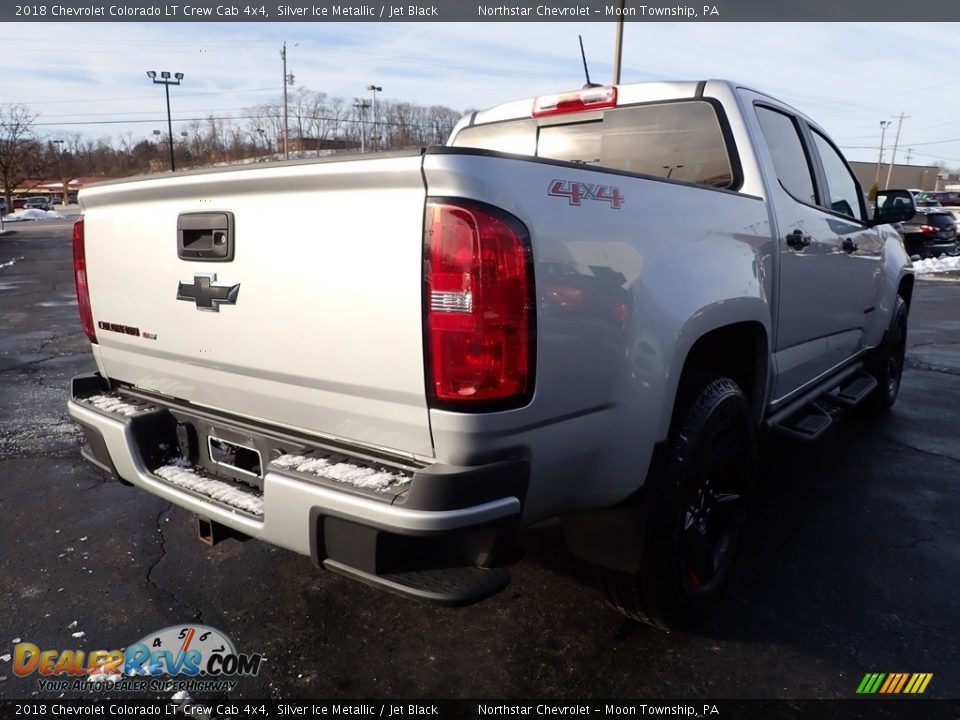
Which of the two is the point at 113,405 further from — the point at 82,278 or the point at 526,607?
the point at 526,607

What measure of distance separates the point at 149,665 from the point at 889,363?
18.2 feet

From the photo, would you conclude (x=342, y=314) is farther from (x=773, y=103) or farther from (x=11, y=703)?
(x=773, y=103)

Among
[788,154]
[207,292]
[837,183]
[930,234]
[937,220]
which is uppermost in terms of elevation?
[788,154]

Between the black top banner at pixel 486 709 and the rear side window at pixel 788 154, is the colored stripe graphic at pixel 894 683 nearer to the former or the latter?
the black top banner at pixel 486 709

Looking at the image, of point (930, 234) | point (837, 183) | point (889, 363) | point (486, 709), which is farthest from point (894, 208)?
point (930, 234)

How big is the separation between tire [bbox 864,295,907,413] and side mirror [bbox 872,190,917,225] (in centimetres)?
91

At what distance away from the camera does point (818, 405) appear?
13.5 ft

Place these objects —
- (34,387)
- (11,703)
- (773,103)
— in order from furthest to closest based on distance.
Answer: (34,387), (773,103), (11,703)

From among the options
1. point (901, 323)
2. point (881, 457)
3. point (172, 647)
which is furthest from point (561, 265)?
point (901, 323)

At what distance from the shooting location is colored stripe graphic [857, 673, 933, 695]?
7.51ft

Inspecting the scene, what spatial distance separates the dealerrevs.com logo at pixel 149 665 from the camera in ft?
7.64

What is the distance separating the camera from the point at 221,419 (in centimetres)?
238

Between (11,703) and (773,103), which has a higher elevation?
(773,103)

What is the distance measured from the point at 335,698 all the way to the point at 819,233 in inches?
123
